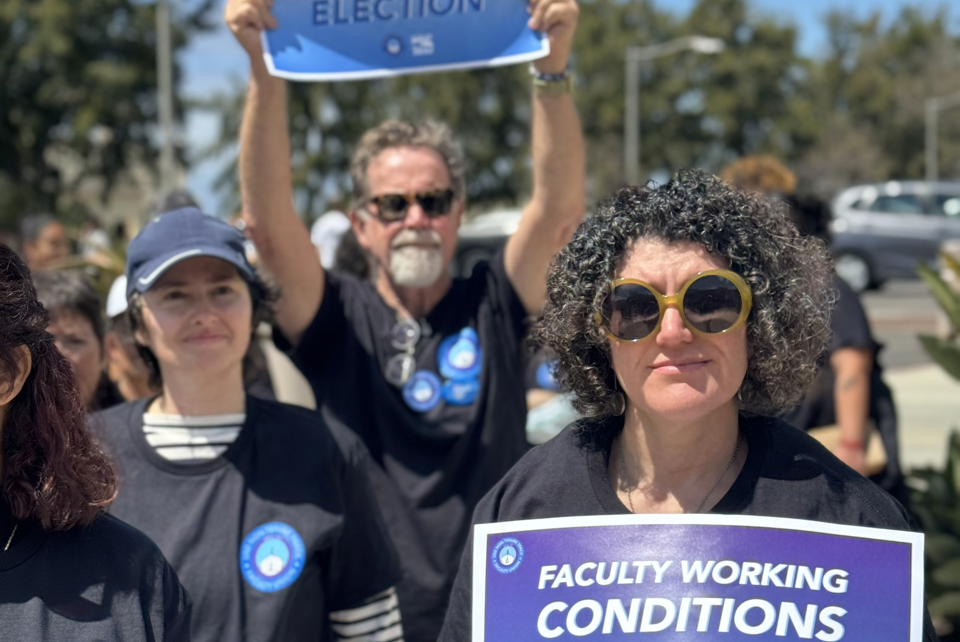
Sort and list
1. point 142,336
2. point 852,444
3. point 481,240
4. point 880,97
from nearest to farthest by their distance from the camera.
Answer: point 142,336
point 852,444
point 481,240
point 880,97

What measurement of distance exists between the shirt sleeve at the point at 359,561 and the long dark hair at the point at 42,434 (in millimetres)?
820

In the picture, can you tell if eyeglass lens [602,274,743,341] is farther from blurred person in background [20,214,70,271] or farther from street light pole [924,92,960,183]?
street light pole [924,92,960,183]

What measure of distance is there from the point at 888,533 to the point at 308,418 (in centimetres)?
144

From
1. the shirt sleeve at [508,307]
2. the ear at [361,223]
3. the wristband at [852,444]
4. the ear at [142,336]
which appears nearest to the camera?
the ear at [142,336]

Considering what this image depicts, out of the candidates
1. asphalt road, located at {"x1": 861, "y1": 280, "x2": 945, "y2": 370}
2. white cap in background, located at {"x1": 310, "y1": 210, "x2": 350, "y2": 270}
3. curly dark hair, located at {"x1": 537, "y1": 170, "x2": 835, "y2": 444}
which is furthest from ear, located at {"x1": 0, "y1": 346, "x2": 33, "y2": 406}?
asphalt road, located at {"x1": 861, "y1": 280, "x2": 945, "y2": 370}

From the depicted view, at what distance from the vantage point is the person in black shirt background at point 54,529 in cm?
186

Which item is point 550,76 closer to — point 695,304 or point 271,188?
point 271,188

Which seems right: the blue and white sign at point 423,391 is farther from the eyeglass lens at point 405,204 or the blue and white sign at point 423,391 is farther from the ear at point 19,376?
the ear at point 19,376

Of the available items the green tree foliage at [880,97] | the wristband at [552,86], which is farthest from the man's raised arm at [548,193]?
the green tree foliage at [880,97]

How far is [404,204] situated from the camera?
3516 mm

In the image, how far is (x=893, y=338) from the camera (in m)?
16.9

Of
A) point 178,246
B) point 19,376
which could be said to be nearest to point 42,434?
point 19,376

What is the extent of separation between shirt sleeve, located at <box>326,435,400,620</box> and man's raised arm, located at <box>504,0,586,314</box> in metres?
0.89

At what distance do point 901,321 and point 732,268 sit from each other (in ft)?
55.3
